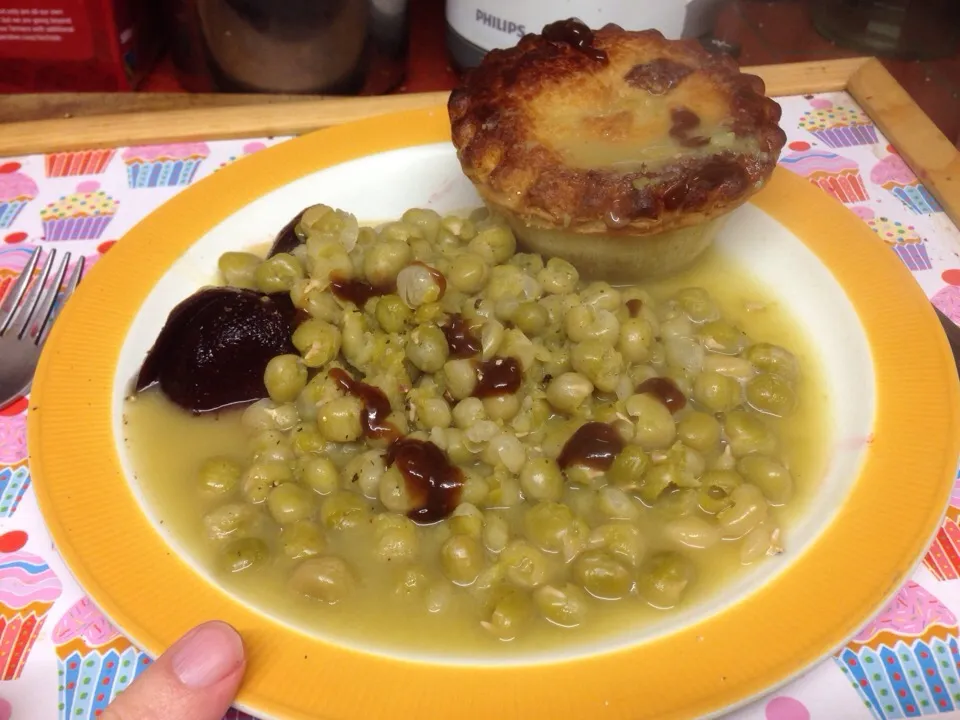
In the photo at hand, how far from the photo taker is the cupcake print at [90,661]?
113 centimetres

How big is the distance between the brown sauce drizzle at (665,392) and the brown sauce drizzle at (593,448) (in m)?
0.13

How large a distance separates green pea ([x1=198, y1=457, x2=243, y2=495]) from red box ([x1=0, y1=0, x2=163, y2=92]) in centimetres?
177

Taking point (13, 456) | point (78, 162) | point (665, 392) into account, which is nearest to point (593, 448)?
point (665, 392)

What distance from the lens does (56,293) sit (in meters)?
1.71

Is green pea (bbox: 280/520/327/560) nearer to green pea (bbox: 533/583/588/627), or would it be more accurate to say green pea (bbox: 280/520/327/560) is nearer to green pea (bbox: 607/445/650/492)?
green pea (bbox: 533/583/588/627)

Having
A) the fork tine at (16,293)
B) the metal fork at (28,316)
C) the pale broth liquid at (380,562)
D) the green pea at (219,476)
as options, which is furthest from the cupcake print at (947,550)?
the fork tine at (16,293)

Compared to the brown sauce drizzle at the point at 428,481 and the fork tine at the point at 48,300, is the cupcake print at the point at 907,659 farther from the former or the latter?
the fork tine at the point at 48,300

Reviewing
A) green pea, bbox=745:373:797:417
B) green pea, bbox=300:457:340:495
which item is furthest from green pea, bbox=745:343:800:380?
green pea, bbox=300:457:340:495

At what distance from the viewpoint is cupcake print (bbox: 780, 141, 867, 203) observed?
6.61ft

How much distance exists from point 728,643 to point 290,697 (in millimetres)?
557

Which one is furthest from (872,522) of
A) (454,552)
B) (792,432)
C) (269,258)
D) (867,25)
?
Answer: (867,25)

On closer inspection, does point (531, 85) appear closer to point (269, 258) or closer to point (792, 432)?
point (269, 258)

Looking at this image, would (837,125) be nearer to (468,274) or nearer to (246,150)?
(468,274)

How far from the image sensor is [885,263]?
1639 mm
